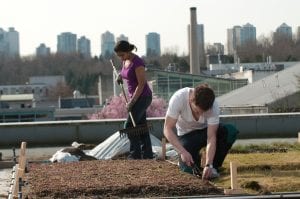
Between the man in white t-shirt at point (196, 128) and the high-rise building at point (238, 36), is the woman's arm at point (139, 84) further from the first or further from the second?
the high-rise building at point (238, 36)

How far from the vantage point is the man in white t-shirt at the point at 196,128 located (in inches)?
228

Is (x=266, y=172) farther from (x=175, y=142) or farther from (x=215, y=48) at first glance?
(x=215, y=48)

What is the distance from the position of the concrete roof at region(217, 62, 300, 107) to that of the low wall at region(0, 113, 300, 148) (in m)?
26.5

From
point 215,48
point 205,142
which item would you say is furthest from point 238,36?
point 205,142

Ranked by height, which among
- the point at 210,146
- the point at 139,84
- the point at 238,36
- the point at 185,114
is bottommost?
the point at 210,146

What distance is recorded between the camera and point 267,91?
46.4 meters

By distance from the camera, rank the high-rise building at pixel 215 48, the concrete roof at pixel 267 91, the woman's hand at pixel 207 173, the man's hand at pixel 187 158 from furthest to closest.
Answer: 1. the high-rise building at pixel 215 48
2. the concrete roof at pixel 267 91
3. the man's hand at pixel 187 158
4. the woman's hand at pixel 207 173

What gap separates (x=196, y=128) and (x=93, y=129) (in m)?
7.11

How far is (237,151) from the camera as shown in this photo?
9250 millimetres

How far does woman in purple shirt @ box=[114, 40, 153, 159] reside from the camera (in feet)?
26.5

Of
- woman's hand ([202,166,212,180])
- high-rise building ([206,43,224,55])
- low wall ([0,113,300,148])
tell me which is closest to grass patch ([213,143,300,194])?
woman's hand ([202,166,212,180])

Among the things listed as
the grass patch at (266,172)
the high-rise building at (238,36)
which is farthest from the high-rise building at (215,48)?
the grass patch at (266,172)

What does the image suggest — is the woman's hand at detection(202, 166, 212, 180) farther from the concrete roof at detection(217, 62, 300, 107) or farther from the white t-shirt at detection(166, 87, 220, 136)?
the concrete roof at detection(217, 62, 300, 107)

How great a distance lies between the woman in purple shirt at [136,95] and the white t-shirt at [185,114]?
1.50m
